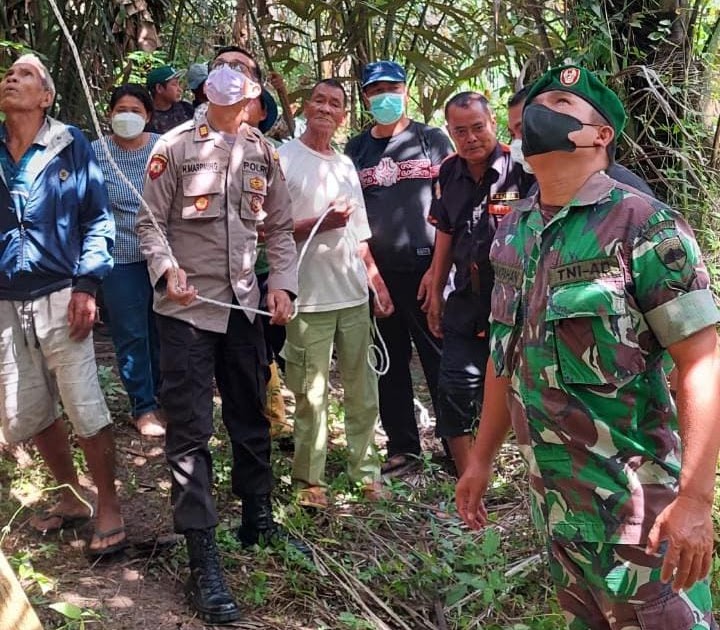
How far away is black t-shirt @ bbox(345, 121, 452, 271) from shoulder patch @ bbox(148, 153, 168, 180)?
1.36 metres

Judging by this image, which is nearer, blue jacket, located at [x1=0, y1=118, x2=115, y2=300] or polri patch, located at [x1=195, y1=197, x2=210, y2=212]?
polri patch, located at [x1=195, y1=197, x2=210, y2=212]

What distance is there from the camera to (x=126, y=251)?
14.8 feet

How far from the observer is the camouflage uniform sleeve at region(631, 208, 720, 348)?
68.0 inches

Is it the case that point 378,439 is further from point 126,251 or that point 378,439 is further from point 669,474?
point 669,474

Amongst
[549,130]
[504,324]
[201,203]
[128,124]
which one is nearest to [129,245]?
[128,124]

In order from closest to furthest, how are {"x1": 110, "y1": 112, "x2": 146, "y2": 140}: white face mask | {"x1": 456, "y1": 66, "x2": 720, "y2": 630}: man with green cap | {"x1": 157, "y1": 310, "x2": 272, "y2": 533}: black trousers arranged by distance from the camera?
{"x1": 456, "y1": 66, "x2": 720, "y2": 630}: man with green cap < {"x1": 157, "y1": 310, "x2": 272, "y2": 533}: black trousers < {"x1": 110, "y1": 112, "x2": 146, "y2": 140}: white face mask

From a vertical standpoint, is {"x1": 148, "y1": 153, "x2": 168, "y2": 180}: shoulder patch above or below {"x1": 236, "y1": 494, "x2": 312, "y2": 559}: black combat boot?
above

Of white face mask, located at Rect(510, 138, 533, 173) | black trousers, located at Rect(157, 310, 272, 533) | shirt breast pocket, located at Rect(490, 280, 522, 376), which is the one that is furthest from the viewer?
white face mask, located at Rect(510, 138, 533, 173)

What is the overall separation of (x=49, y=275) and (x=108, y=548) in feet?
3.62

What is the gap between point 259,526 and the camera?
350 cm

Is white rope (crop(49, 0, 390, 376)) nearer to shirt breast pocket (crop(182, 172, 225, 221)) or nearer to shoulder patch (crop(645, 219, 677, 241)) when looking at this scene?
shirt breast pocket (crop(182, 172, 225, 221))

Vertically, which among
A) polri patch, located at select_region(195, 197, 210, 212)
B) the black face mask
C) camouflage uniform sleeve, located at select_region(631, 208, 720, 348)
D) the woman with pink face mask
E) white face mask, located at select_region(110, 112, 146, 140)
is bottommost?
the woman with pink face mask

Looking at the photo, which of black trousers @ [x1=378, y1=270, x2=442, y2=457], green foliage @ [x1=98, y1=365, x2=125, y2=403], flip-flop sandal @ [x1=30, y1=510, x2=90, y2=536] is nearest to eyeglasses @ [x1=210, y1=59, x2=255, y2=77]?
black trousers @ [x1=378, y1=270, x2=442, y2=457]

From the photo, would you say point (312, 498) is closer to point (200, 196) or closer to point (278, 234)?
point (278, 234)
